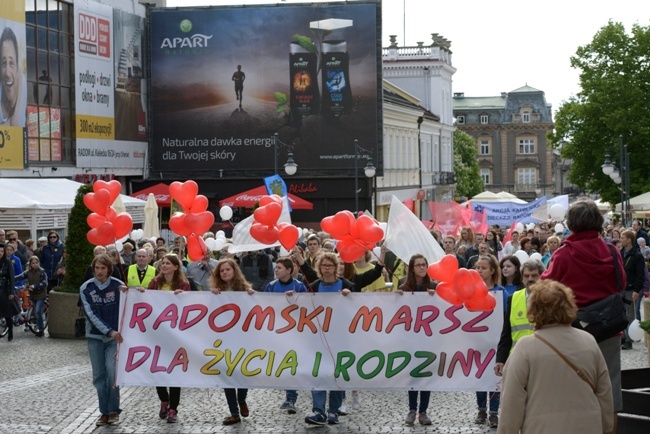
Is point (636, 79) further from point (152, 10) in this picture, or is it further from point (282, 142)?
point (152, 10)

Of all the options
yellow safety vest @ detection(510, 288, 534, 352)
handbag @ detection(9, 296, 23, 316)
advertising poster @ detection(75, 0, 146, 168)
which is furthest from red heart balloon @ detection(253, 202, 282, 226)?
advertising poster @ detection(75, 0, 146, 168)

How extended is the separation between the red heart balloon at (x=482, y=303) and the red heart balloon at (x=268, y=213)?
9.59 ft

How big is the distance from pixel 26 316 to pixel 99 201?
6.75 meters

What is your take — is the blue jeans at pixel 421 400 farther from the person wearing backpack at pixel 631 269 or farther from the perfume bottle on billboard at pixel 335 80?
the perfume bottle on billboard at pixel 335 80

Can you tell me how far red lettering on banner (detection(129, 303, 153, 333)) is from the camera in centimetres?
1166

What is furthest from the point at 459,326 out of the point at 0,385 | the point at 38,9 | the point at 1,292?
the point at 38,9

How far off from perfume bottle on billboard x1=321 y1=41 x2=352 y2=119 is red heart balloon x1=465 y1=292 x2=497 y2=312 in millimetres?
36577

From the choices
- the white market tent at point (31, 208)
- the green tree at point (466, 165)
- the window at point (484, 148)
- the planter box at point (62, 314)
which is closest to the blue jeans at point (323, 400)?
the planter box at point (62, 314)

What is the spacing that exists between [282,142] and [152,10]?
720 cm

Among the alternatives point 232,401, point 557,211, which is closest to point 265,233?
point 232,401

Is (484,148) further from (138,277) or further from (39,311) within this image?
(138,277)

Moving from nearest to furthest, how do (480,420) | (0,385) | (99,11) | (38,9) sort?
(480,420) → (0,385) → (38,9) → (99,11)

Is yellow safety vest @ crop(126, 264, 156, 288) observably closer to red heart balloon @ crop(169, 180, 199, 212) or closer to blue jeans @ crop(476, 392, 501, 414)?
red heart balloon @ crop(169, 180, 199, 212)

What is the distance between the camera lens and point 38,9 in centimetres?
4109
